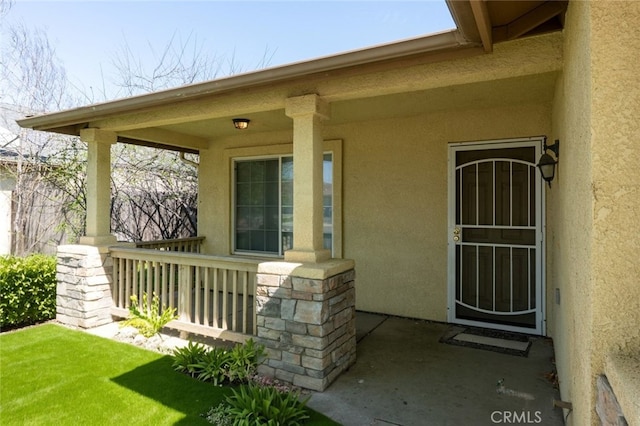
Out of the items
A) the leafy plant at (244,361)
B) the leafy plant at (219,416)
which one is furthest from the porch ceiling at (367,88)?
the leafy plant at (219,416)

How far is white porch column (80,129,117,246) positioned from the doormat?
15.9ft

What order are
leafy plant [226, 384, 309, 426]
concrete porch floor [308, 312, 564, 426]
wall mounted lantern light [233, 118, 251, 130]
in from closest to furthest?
leafy plant [226, 384, 309, 426] → concrete porch floor [308, 312, 564, 426] → wall mounted lantern light [233, 118, 251, 130]

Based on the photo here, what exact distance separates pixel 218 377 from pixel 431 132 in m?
3.99

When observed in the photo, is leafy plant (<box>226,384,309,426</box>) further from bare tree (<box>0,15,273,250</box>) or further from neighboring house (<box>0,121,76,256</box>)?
neighboring house (<box>0,121,76,256</box>)

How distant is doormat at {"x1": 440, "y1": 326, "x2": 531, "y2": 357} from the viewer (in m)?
A: 4.16

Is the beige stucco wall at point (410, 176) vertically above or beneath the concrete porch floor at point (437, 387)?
above

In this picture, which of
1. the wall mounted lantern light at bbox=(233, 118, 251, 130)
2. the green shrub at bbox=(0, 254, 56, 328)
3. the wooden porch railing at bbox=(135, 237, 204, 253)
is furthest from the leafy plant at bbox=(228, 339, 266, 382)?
the green shrub at bbox=(0, 254, 56, 328)

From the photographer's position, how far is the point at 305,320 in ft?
11.1

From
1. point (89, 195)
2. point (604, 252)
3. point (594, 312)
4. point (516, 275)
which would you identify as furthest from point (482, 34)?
point (89, 195)

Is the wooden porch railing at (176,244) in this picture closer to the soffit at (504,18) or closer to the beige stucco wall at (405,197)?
the beige stucco wall at (405,197)

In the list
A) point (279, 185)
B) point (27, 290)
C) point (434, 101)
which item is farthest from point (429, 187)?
point (27, 290)

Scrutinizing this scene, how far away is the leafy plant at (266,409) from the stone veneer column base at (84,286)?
10.3 ft

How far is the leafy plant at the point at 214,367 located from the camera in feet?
11.7

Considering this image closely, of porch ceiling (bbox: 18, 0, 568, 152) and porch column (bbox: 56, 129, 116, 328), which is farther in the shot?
porch column (bbox: 56, 129, 116, 328)
